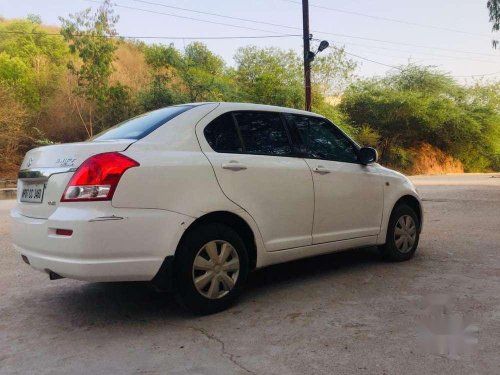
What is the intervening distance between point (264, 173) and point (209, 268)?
933 mm

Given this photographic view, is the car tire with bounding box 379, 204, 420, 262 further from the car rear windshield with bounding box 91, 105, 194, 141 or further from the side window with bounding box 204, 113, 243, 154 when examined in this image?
the car rear windshield with bounding box 91, 105, 194, 141

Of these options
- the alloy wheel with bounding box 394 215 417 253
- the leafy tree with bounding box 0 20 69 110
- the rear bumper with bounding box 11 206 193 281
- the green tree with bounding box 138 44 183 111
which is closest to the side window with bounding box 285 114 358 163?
the alloy wheel with bounding box 394 215 417 253

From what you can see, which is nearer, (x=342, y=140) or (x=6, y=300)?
(x=6, y=300)

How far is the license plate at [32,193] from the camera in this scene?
357 centimetres

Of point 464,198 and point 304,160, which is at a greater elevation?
point 304,160

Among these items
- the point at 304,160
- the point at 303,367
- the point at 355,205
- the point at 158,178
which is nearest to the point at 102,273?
the point at 158,178

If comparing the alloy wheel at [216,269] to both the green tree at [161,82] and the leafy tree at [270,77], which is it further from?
the leafy tree at [270,77]

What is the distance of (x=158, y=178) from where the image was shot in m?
3.43

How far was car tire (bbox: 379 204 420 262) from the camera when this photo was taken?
208 inches

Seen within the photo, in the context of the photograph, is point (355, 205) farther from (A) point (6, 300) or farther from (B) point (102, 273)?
(A) point (6, 300)

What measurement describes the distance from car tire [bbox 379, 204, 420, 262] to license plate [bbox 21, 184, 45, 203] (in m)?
3.51

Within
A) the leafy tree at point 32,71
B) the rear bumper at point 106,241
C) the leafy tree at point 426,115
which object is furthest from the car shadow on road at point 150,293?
the leafy tree at point 426,115

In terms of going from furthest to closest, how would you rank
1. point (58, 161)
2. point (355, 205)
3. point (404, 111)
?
point (404, 111)
point (355, 205)
point (58, 161)

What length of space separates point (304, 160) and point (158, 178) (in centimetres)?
155
